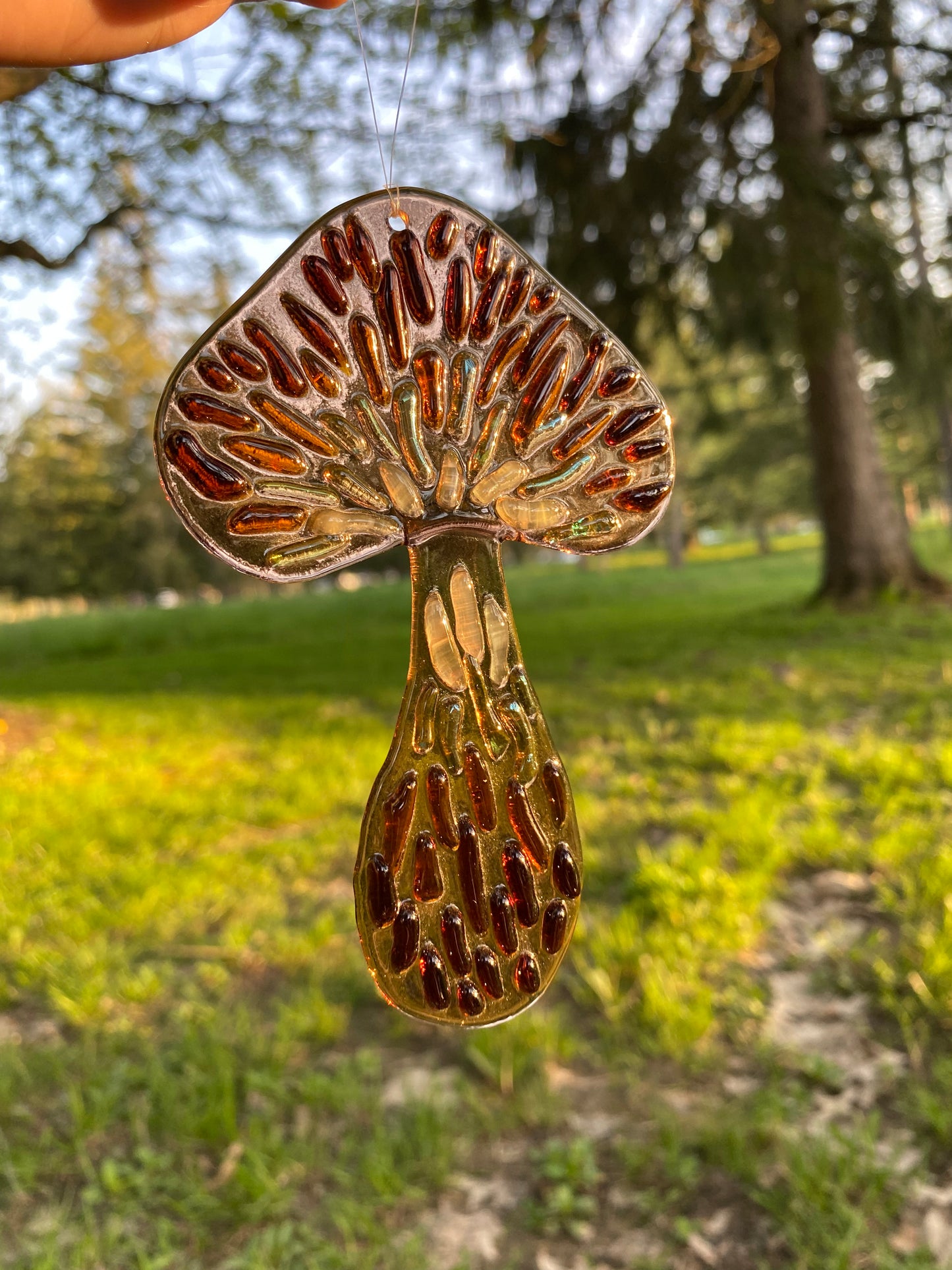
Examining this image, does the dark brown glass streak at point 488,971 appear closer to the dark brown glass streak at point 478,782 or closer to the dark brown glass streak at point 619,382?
the dark brown glass streak at point 478,782

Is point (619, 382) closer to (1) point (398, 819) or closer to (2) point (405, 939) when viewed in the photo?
(1) point (398, 819)

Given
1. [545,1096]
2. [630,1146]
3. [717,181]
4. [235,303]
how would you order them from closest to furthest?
[235,303] → [630,1146] → [545,1096] → [717,181]

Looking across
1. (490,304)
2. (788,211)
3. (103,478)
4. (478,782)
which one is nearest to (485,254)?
(490,304)

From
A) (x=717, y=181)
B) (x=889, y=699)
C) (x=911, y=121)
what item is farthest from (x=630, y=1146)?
(x=911, y=121)

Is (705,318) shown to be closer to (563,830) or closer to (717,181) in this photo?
(717,181)

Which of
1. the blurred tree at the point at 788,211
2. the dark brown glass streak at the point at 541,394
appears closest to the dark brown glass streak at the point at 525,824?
the dark brown glass streak at the point at 541,394

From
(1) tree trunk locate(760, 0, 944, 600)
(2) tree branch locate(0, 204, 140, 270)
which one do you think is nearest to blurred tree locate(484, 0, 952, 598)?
(1) tree trunk locate(760, 0, 944, 600)
